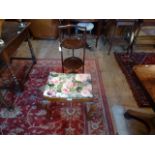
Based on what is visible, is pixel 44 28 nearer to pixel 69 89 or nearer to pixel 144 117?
pixel 69 89

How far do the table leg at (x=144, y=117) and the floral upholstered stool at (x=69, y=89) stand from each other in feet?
1.53

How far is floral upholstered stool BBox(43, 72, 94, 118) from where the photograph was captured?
4.83 ft

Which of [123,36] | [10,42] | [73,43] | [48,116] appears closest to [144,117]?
[48,116]

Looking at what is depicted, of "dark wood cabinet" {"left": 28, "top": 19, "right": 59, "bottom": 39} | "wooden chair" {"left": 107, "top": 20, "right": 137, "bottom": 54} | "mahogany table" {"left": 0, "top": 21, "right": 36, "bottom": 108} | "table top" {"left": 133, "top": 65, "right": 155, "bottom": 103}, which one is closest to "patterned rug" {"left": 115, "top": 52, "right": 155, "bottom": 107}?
"wooden chair" {"left": 107, "top": 20, "right": 137, "bottom": 54}

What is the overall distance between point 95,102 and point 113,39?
1.62 metres

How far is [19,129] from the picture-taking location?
159 cm

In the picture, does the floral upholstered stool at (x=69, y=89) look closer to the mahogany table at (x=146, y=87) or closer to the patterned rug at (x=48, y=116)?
the patterned rug at (x=48, y=116)

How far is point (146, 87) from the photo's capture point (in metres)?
1.15

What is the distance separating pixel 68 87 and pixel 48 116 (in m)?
0.43

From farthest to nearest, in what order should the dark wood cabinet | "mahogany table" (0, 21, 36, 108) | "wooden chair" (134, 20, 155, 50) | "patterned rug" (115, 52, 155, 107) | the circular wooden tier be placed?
the dark wood cabinet
"wooden chair" (134, 20, 155, 50)
"patterned rug" (115, 52, 155, 107)
the circular wooden tier
"mahogany table" (0, 21, 36, 108)

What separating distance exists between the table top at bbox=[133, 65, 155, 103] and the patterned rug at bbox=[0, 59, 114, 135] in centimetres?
64

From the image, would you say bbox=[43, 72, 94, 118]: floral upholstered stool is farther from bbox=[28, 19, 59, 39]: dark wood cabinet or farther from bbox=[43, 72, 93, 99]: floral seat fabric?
bbox=[28, 19, 59, 39]: dark wood cabinet
